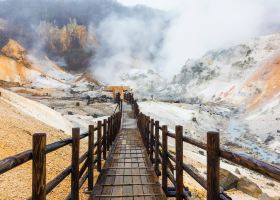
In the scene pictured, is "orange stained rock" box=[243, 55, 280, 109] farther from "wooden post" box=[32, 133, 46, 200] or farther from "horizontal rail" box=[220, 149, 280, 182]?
"wooden post" box=[32, 133, 46, 200]

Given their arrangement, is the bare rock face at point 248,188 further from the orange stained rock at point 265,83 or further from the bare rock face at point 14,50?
the bare rock face at point 14,50

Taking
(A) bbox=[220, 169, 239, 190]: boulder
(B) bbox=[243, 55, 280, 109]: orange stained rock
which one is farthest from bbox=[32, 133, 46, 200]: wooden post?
(B) bbox=[243, 55, 280, 109]: orange stained rock

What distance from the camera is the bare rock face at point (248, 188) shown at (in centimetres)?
1256

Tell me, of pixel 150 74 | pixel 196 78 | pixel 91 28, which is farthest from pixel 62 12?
pixel 196 78

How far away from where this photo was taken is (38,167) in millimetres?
3516

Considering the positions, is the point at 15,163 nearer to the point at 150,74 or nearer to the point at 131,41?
the point at 150,74

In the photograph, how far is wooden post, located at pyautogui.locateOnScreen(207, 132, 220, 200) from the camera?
3.68 metres

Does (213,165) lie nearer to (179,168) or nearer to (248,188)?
(179,168)

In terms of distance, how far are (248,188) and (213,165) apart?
9.99 m

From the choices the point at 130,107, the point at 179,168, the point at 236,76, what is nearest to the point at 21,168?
the point at 179,168

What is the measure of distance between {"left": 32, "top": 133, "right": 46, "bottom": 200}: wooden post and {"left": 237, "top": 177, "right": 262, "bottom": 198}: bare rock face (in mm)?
10770

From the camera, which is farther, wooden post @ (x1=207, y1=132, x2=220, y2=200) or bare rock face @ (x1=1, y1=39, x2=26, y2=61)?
bare rock face @ (x1=1, y1=39, x2=26, y2=61)

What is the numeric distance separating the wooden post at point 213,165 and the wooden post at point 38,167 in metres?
1.89

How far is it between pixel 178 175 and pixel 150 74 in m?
98.2
